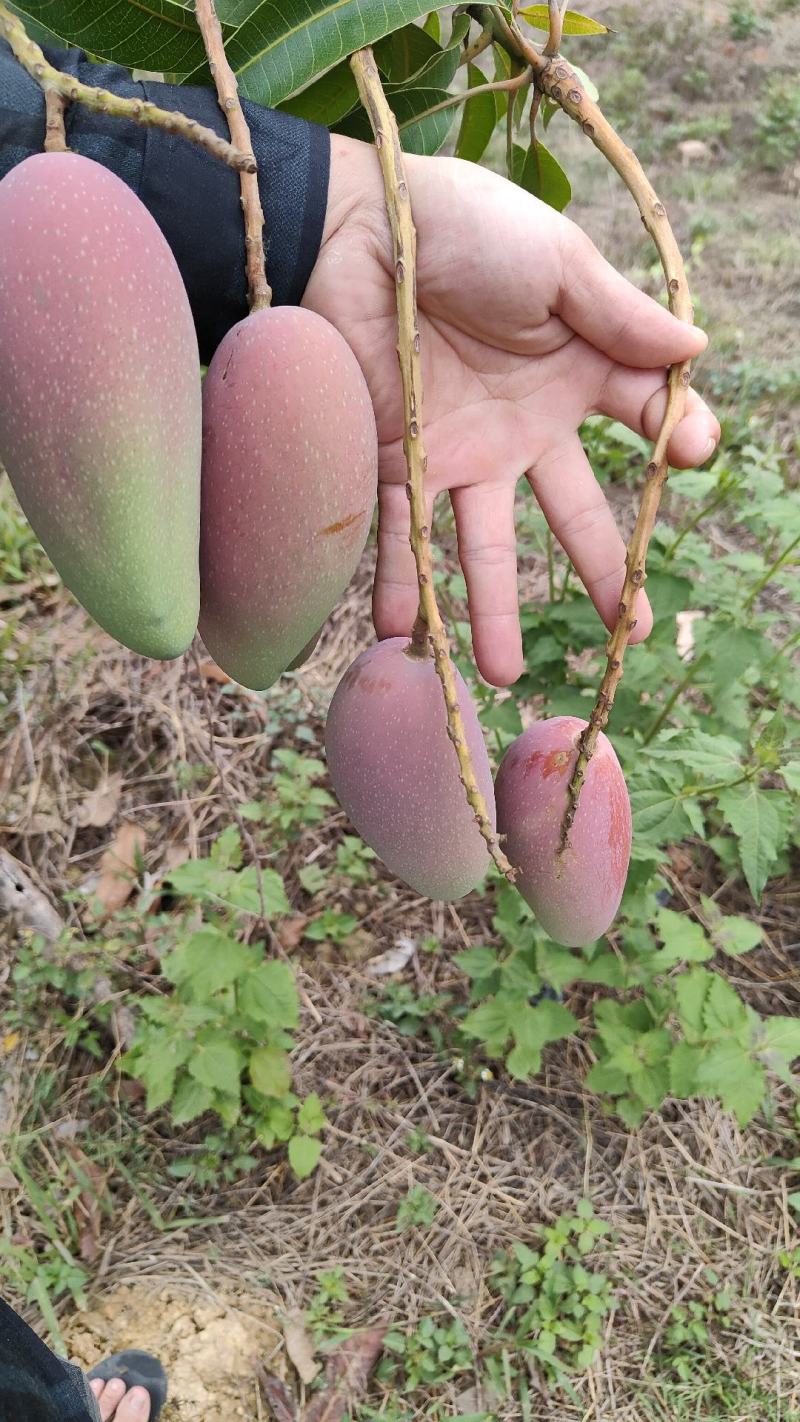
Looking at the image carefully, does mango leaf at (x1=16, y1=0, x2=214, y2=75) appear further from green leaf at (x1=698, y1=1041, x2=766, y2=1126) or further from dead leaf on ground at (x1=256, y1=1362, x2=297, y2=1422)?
dead leaf on ground at (x1=256, y1=1362, x2=297, y2=1422)

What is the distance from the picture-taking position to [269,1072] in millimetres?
1347

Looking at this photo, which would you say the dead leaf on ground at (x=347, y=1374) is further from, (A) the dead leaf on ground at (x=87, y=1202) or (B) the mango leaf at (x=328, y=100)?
(B) the mango leaf at (x=328, y=100)

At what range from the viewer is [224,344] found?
0.59 metres

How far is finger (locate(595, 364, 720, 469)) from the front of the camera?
728 millimetres

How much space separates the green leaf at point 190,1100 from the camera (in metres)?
1.27

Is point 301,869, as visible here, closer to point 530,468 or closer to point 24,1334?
point 24,1334

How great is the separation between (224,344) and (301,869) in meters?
1.17

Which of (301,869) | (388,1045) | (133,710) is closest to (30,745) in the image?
(133,710)

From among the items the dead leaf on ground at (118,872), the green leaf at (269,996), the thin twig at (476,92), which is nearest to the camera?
the thin twig at (476,92)

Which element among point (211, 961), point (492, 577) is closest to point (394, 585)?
point (492, 577)

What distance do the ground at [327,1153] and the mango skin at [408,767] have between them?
1.16 ft

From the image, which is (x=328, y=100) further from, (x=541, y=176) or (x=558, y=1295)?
(x=558, y=1295)

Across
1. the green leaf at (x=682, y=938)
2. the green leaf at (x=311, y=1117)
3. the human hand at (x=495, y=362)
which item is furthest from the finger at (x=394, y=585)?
the green leaf at (x=311, y=1117)

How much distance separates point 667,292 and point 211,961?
931 mm
